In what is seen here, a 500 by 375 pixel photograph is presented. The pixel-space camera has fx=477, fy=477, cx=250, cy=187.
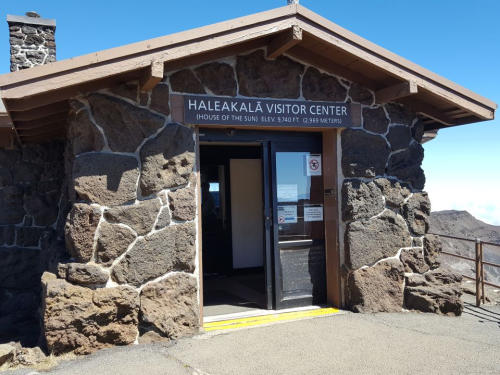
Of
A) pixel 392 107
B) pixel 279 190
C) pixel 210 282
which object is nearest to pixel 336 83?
pixel 392 107

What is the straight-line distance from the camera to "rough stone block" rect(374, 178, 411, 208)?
245 inches

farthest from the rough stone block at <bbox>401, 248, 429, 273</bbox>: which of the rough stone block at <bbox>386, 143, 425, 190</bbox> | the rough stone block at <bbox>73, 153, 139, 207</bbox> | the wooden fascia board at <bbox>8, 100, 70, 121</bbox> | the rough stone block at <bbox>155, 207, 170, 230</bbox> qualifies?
the wooden fascia board at <bbox>8, 100, 70, 121</bbox>

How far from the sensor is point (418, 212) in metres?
6.41

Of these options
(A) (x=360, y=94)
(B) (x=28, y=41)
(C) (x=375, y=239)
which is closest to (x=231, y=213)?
(C) (x=375, y=239)

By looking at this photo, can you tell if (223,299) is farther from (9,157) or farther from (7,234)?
(9,157)

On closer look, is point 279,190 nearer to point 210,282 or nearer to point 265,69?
point 265,69

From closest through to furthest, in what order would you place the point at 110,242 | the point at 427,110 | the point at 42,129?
1. the point at 110,242
2. the point at 42,129
3. the point at 427,110

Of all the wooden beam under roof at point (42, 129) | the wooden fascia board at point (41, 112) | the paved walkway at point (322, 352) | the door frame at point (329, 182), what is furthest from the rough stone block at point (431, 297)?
the wooden beam under roof at point (42, 129)

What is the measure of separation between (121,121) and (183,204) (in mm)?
1096

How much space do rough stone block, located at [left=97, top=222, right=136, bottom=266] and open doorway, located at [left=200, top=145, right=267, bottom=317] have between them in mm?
4045

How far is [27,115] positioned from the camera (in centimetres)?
525

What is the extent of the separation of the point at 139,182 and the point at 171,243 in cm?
74

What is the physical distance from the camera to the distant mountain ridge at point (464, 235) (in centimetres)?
1314

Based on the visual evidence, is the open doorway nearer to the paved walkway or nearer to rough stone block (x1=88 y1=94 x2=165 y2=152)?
the paved walkway
